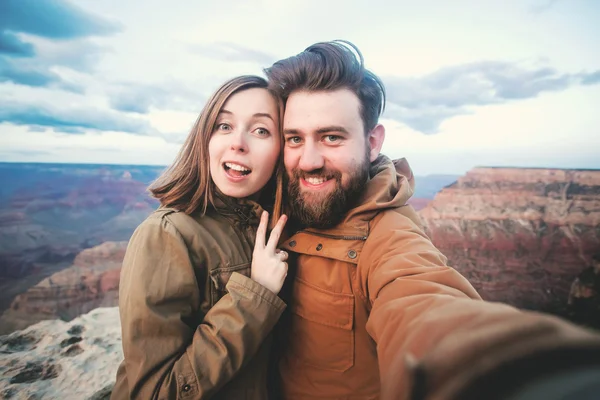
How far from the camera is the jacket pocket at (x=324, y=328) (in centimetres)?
173

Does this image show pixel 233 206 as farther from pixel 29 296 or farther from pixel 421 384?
pixel 29 296

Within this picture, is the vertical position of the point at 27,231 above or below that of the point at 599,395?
below

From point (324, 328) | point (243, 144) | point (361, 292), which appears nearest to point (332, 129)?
point (243, 144)

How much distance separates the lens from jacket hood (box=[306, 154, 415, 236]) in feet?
6.09

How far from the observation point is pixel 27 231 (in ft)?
104

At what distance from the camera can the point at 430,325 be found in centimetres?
77

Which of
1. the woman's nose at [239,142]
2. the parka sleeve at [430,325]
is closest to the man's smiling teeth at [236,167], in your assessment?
the woman's nose at [239,142]

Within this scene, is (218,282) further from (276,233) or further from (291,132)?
(291,132)

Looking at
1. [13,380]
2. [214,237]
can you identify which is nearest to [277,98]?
[214,237]

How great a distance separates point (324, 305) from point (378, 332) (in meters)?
0.64

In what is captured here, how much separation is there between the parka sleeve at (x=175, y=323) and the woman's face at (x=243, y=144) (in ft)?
1.69

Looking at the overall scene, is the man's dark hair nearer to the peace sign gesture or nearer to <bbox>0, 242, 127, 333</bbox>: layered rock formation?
the peace sign gesture

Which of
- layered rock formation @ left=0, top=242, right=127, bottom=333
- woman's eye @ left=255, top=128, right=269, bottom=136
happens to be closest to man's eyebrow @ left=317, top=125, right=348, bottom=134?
woman's eye @ left=255, top=128, right=269, bottom=136

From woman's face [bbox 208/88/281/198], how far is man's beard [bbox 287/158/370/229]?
24 cm
